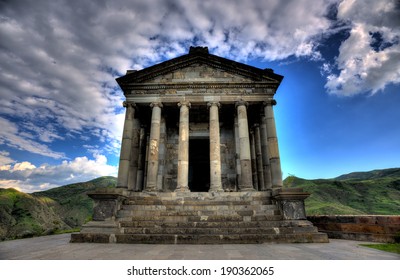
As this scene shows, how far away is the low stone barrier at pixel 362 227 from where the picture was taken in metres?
7.34

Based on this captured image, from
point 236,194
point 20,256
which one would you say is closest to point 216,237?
point 236,194

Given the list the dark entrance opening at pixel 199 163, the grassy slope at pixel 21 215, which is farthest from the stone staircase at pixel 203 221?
the grassy slope at pixel 21 215

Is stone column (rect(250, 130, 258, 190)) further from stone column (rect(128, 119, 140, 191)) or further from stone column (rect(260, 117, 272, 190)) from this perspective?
stone column (rect(128, 119, 140, 191))

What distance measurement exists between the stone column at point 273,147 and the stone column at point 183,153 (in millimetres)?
4982

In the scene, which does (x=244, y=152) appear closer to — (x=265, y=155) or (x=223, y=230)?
(x=265, y=155)

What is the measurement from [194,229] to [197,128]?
9599mm

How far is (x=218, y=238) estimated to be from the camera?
7.14 m

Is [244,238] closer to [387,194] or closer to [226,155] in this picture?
[226,155]

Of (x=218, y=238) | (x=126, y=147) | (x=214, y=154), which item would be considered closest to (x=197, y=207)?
(x=218, y=238)

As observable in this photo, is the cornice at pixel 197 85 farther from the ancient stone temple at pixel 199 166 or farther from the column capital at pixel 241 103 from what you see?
the column capital at pixel 241 103

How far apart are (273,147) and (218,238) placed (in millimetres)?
7151

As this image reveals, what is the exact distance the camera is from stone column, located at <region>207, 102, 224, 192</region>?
1165cm

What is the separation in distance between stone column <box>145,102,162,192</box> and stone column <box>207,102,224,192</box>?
3.26 metres

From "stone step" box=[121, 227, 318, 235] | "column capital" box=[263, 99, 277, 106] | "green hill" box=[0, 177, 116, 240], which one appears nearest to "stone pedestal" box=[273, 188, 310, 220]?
"stone step" box=[121, 227, 318, 235]
